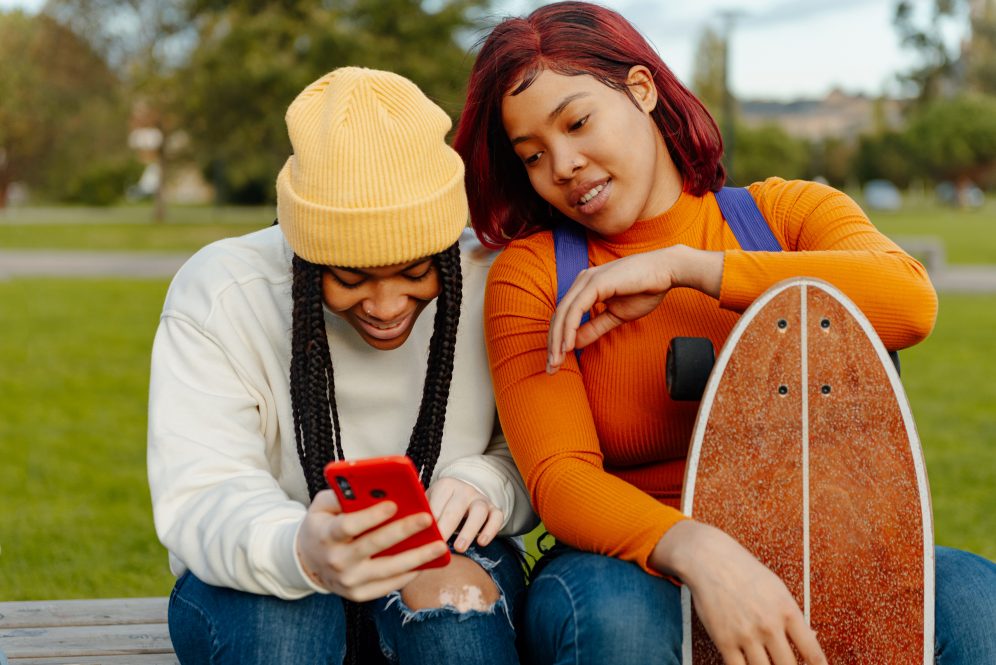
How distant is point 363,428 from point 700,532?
0.74 metres

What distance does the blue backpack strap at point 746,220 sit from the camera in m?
2.27

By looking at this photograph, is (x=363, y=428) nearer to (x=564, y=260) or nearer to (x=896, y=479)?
(x=564, y=260)

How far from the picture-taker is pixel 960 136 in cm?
5194

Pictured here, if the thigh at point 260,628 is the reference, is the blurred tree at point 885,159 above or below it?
below

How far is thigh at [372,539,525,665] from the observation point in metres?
1.85

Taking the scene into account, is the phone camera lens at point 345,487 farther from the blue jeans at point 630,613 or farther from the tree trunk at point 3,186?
the tree trunk at point 3,186

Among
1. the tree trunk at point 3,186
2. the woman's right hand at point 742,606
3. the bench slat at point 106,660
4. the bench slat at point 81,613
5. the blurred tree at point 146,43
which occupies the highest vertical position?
the woman's right hand at point 742,606

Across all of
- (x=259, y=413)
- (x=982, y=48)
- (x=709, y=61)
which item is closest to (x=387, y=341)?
(x=259, y=413)

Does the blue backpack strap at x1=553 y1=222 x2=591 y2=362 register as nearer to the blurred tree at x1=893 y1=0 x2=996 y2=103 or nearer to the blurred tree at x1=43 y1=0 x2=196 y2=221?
the blurred tree at x1=43 y1=0 x2=196 y2=221

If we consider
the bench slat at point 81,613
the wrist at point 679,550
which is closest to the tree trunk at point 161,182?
the bench slat at point 81,613

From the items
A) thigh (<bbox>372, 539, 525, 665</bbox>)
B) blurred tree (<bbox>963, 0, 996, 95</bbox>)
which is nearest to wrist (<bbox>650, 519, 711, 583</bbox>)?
thigh (<bbox>372, 539, 525, 665</bbox>)

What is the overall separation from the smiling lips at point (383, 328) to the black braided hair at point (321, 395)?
8 cm

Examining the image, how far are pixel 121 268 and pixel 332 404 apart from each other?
1552 cm

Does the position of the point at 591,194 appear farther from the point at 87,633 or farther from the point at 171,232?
the point at 171,232
